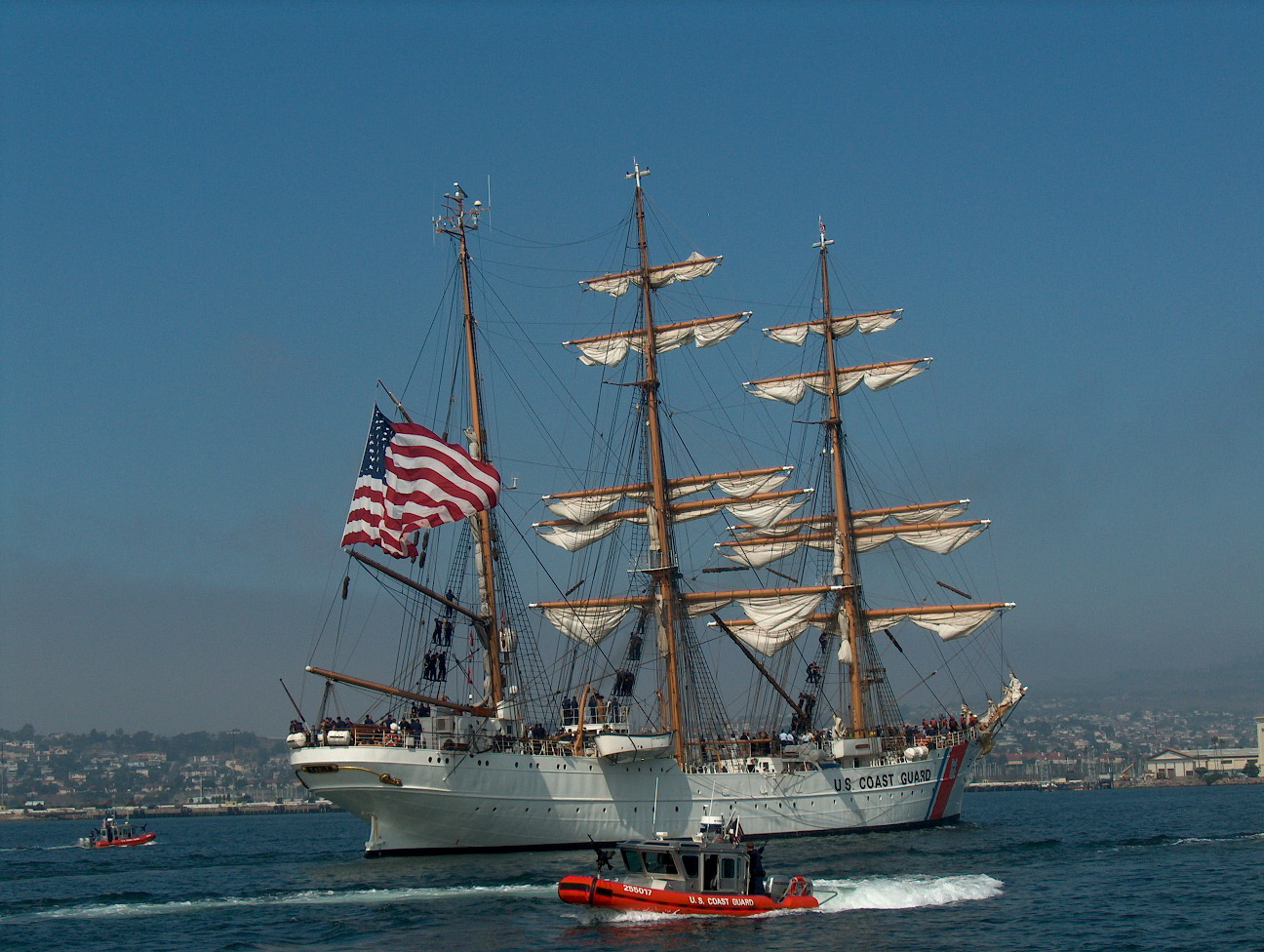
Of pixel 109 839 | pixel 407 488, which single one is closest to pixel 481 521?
pixel 407 488

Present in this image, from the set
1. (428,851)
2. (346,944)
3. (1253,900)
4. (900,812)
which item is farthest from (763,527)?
(346,944)

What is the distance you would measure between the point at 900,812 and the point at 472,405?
33.6 metres

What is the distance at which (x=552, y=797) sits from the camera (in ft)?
197

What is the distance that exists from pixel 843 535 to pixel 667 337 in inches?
688

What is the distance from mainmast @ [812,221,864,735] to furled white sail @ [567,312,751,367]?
12.4 meters

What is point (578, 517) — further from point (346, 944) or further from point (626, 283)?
point (346, 944)

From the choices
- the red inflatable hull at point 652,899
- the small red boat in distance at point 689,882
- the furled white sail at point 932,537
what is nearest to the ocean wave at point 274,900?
the red inflatable hull at point 652,899

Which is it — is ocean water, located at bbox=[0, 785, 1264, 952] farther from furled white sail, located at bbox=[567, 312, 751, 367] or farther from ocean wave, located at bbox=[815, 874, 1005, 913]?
furled white sail, located at bbox=[567, 312, 751, 367]

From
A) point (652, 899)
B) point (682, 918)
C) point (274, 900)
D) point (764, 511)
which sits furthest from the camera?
point (764, 511)

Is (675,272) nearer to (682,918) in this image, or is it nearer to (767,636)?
(767,636)

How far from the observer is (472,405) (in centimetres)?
6625

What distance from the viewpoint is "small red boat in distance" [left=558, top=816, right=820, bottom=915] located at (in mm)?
40656

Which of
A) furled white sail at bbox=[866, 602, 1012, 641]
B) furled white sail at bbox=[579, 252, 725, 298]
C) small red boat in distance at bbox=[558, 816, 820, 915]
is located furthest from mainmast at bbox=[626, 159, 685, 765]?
small red boat in distance at bbox=[558, 816, 820, 915]

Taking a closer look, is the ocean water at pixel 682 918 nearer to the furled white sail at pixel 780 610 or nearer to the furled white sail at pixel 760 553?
the furled white sail at pixel 780 610
